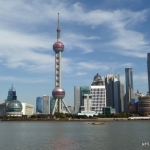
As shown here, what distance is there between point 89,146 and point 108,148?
401cm

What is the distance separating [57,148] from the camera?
50188mm

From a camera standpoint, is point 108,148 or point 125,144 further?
point 125,144

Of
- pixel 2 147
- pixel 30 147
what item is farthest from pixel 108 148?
pixel 2 147

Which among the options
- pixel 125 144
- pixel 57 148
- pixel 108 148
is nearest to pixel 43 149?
pixel 57 148

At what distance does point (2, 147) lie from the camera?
52750 millimetres

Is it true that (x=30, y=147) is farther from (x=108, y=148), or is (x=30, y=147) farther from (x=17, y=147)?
(x=108, y=148)

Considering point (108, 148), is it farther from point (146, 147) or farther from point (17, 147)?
point (17, 147)

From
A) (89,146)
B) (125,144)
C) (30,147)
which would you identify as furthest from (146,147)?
(30,147)

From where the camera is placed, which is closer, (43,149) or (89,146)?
(43,149)

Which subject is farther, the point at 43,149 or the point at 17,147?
the point at 17,147

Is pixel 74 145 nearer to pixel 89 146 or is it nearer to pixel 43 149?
pixel 89 146

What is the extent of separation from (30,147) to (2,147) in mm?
5204

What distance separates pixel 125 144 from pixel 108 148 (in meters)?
5.63

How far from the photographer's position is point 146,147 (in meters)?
50.3
